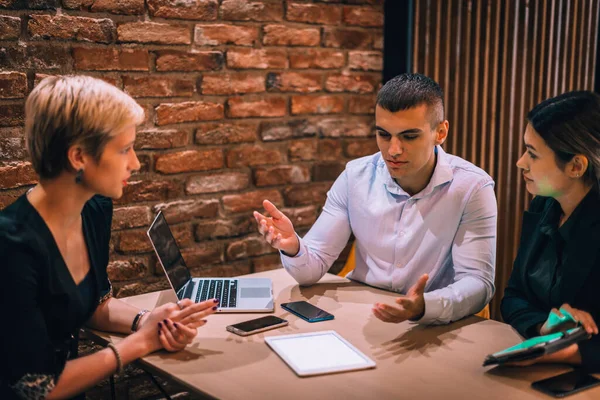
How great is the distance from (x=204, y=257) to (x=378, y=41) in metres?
1.36

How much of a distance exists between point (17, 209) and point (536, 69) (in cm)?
276

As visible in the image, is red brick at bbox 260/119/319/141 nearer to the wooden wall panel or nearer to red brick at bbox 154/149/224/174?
red brick at bbox 154/149/224/174

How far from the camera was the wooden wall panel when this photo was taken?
3.04 meters

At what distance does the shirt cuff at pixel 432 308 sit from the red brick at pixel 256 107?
1331 mm

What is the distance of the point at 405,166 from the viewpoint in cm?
202

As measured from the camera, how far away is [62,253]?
1511mm

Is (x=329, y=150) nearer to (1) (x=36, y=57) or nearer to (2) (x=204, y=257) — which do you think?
(2) (x=204, y=257)

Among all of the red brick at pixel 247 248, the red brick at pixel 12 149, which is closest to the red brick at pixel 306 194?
the red brick at pixel 247 248

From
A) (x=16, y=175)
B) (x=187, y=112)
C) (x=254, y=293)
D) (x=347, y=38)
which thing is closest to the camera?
(x=254, y=293)

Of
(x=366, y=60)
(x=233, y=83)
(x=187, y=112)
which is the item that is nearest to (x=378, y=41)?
(x=366, y=60)

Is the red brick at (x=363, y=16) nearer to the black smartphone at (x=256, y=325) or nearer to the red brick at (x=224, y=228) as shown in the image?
the red brick at (x=224, y=228)

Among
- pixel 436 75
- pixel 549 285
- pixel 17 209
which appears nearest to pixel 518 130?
pixel 436 75

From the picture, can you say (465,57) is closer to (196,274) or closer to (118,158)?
(196,274)

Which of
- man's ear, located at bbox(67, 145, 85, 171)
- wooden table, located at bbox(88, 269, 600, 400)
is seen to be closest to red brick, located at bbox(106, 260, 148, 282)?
wooden table, located at bbox(88, 269, 600, 400)
